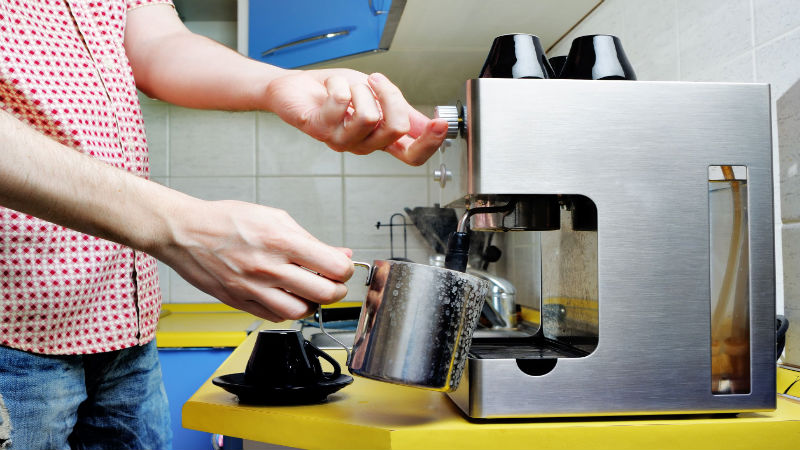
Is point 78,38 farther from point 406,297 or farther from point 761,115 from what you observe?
point 761,115

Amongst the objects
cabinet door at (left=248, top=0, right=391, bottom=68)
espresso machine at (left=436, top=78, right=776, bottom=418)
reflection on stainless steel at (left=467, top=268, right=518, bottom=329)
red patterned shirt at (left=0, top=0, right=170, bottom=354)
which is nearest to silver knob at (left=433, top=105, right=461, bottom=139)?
espresso machine at (left=436, top=78, right=776, bottom=418)

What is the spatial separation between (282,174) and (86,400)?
141 cm

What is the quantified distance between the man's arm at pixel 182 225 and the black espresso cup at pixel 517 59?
269 millimetres

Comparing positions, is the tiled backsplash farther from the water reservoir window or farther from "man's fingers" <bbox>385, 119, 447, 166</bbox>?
the water reservoir window

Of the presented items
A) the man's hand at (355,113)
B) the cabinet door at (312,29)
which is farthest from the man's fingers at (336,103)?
the cabinet door at (312,29)

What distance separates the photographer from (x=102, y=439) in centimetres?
84

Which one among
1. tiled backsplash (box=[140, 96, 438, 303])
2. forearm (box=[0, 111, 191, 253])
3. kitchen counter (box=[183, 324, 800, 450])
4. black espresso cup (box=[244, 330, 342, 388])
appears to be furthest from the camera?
tiled backsplash (box=[140, 96, 438, 303])

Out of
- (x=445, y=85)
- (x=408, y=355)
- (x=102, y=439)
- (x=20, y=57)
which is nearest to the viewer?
(x=408, y=355)

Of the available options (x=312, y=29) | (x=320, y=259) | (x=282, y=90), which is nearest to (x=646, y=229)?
(x=320, y=259)

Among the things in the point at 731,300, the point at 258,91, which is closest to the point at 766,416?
the point at 731,300

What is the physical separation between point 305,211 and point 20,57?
1.46m

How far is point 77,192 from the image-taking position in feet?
1.42

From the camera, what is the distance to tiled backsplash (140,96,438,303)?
7.08 feet

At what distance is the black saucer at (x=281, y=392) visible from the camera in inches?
25.5
